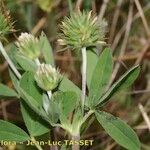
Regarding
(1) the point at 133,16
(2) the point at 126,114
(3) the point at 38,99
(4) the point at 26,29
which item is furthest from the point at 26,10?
(3) the point at 38,99

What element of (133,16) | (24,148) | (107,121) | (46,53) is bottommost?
(24,148)

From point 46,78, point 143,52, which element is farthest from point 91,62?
point 143,52

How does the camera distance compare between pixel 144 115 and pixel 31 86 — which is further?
pixel 144 115

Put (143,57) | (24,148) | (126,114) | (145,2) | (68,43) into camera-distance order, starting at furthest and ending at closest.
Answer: (145,2), (143,57), (126,114), (24,148), (68,43)

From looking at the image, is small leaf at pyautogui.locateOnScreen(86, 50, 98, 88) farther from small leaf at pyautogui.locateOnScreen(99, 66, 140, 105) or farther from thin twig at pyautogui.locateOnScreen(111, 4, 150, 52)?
thin twig at pyautogui.locateOnScreen(111, 4, 150, 52)

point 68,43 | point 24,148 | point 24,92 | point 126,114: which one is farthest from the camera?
point 126,114

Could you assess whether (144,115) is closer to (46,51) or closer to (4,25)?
(46,51)

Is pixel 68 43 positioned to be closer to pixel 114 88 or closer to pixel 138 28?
pixel 114 88
